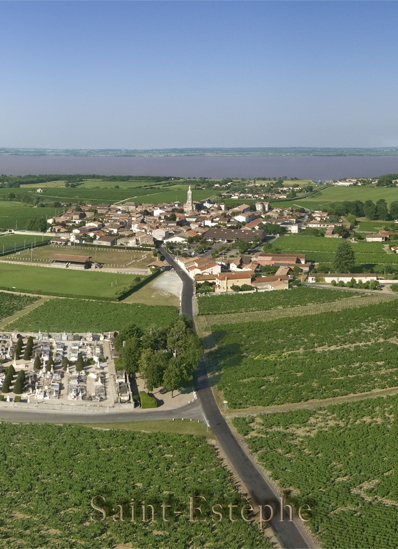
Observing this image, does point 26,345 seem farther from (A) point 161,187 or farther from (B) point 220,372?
(A) point 161,187

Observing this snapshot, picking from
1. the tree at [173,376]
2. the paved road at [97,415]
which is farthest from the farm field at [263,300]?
the paved road at [97,415]

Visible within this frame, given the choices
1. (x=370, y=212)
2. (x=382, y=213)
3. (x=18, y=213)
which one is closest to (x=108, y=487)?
(x=370, y=212)

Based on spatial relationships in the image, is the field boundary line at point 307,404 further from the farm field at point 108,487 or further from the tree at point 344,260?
the tree at point 344,260

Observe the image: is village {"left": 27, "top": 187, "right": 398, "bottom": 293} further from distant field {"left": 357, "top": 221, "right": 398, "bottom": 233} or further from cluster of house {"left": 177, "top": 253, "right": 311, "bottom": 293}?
distant field {"left": 357, "top": 221, "right": 398, "bottom": 233}

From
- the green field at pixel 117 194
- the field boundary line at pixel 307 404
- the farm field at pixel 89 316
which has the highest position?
the green field at pixel 117 194

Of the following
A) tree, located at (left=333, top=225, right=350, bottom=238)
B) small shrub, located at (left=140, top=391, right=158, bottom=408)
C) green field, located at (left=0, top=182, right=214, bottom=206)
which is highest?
green field, located at (left=0, top=182, right=214, bottom=206)

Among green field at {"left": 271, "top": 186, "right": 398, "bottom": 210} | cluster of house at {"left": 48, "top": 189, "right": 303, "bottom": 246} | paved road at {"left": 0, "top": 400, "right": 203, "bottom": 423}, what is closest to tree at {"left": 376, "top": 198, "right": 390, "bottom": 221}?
cluster of house at {"left": 48, "top": 189, "right": 303, "bottom": 246}
